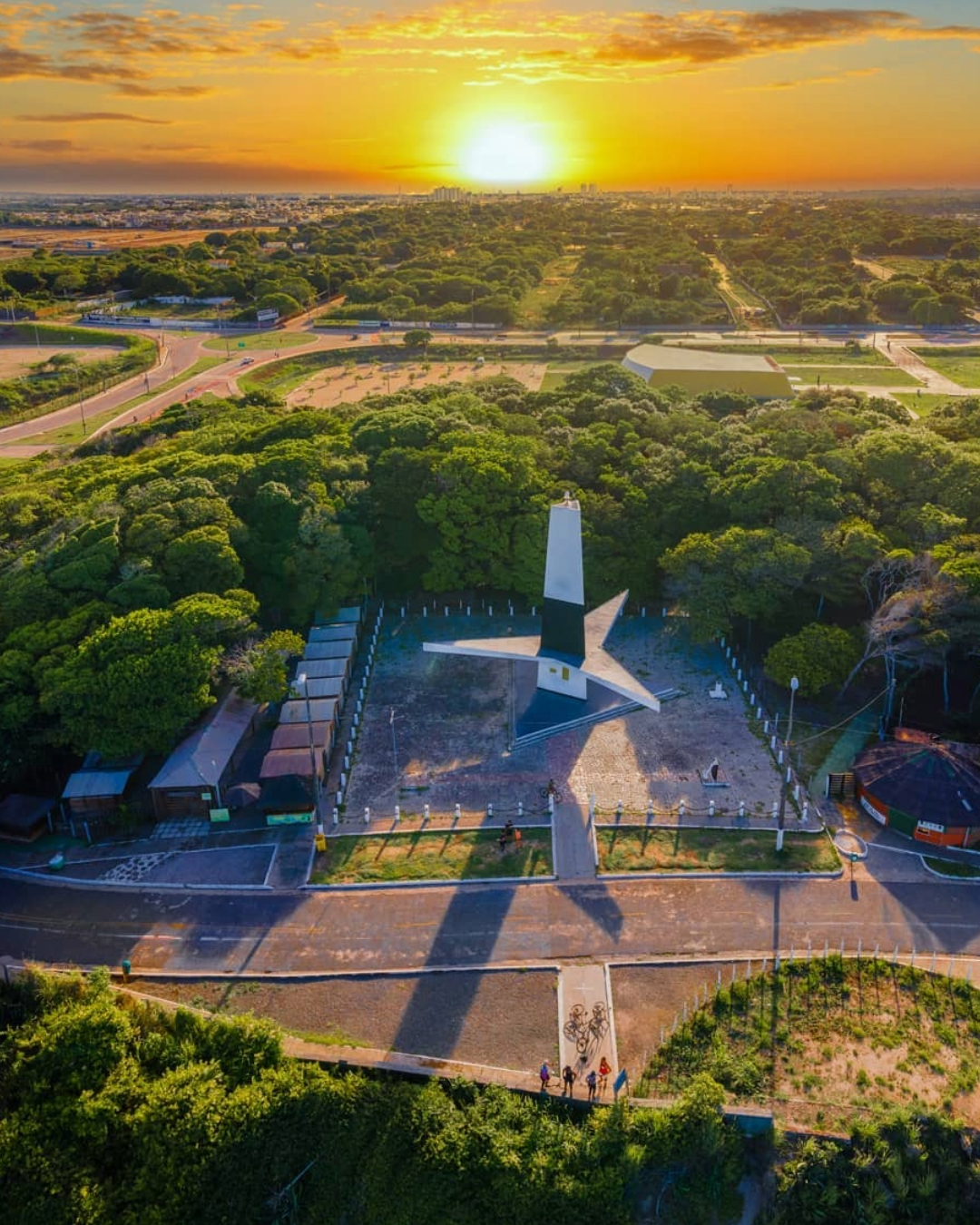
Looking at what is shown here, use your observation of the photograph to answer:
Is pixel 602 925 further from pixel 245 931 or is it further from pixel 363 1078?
pixel 245 931

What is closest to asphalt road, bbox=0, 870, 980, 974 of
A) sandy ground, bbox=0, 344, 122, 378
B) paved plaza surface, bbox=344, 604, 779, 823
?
paved plaza surface, bbox=344, 604, 779, 823

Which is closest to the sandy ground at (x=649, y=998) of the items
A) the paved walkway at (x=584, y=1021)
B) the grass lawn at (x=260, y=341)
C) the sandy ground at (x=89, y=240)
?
the paved walkway at (x=584, y=1021)

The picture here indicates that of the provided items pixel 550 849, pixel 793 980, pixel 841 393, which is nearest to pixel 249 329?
pixel 841 393

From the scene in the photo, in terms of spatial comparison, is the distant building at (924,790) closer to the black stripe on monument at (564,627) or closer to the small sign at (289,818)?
the black stripe on monument at (564,627)

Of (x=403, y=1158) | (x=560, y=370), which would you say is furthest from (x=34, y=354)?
(x=403, y=1158)

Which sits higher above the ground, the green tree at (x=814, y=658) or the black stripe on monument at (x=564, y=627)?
the black stripe on monument at (x=564, y=627)

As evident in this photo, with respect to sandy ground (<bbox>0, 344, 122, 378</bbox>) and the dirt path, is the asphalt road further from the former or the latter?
sandy ground (<bbox>0, 344, 122, 378</bbox>)

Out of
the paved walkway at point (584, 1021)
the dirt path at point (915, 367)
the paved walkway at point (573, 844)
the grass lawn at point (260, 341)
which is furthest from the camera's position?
the grass lawn at point (260, 341)
